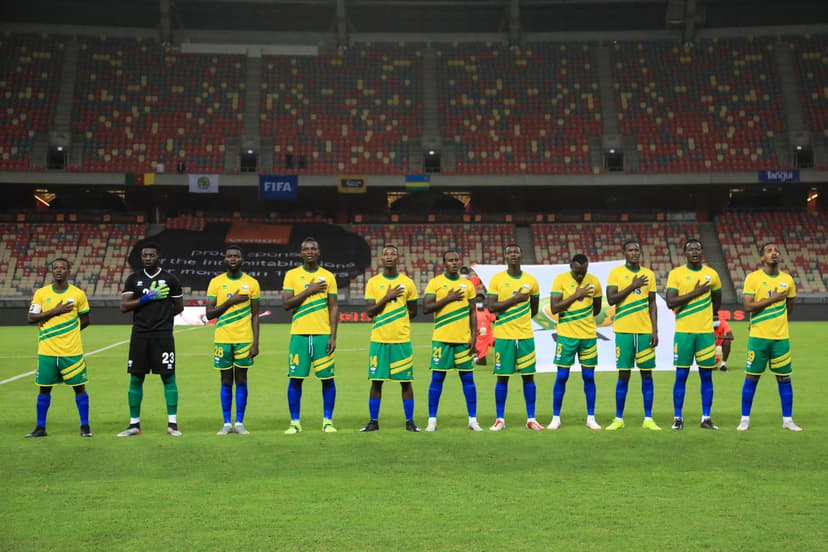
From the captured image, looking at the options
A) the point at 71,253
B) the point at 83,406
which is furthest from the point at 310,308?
the point at 71,253

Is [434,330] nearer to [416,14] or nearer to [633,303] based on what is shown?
[633,303]

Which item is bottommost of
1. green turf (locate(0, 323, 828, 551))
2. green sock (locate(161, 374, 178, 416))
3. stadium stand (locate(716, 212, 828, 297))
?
green turf (locate(0, 323, 828, 551))

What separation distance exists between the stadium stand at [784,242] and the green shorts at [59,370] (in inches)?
1446

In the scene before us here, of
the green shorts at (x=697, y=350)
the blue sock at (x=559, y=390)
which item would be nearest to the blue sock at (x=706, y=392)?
the green shorts at (x=697, y=350)

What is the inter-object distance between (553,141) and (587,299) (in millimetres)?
36479

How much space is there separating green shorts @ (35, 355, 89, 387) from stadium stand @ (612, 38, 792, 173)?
126ft

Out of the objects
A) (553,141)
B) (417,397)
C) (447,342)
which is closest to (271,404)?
(417,397)

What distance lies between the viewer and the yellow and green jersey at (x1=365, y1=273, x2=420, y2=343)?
1091 centimetres

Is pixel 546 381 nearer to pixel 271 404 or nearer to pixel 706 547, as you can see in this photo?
pixel 271 404

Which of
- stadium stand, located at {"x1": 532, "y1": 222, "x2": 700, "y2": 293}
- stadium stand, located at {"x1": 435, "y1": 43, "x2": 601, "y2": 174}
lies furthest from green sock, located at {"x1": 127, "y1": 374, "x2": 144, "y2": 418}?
stadium stand, located at {"x1": 435, "y1": 43, "x2": 601, "y2": 174}

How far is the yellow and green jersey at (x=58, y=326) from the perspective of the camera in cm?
1062

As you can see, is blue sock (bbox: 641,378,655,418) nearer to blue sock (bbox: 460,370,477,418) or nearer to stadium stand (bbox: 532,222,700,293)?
blue sock (bbox: 460,370,477,418)

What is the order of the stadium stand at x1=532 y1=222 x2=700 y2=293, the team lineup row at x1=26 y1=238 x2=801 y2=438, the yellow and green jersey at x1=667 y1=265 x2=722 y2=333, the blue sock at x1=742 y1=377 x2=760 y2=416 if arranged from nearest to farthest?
the team lineup row at x1=26 y1=238 x2=801 y2=438, the blue sock at x1=742 y1=377 x2=760 y2=416, the yellow and green jersey at x1=667 y1=265 x2=722 y2=333, the stadium stand at x1=532 y1=222 x2=700 y2=293

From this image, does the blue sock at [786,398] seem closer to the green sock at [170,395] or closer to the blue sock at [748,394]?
the blue sock at [748,394]
